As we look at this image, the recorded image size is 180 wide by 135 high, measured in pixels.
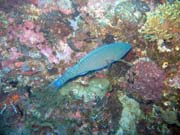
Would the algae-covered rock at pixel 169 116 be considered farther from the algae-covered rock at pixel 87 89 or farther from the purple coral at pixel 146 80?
the algae-covered rock at pixel 87 89

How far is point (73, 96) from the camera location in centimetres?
445

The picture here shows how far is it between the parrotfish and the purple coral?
0.43 metres

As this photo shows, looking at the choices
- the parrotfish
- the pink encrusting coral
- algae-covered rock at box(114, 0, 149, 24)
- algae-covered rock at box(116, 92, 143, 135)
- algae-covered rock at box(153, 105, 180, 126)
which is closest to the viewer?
the parrotfish

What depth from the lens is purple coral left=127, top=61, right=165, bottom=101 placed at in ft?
14.6

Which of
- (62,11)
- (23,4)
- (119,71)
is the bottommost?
(119,71)

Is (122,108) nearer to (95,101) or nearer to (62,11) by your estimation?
(95,101)

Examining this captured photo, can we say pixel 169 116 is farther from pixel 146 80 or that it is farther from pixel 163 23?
pixel 163 23

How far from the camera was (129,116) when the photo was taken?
14.6 ft

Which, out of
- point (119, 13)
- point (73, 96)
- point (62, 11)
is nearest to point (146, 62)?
point (119, 13)

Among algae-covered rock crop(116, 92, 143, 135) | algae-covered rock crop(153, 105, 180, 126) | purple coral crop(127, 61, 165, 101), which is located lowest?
algae-covered rock crop(153, 105, 180, 126)

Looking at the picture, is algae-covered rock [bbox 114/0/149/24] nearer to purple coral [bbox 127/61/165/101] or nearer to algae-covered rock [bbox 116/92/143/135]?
purple coral [bbox 127/61/165/101]

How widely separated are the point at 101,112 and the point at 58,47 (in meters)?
1.47

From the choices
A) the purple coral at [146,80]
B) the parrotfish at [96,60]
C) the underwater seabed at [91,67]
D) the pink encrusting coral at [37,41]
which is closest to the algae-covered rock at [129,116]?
the underwater seabed at [91,67]

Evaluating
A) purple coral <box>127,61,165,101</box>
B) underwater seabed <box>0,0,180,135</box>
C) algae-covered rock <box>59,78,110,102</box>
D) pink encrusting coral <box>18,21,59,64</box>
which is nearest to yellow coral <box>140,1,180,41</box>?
underwater seabed <box>0,0,180,135</box>
